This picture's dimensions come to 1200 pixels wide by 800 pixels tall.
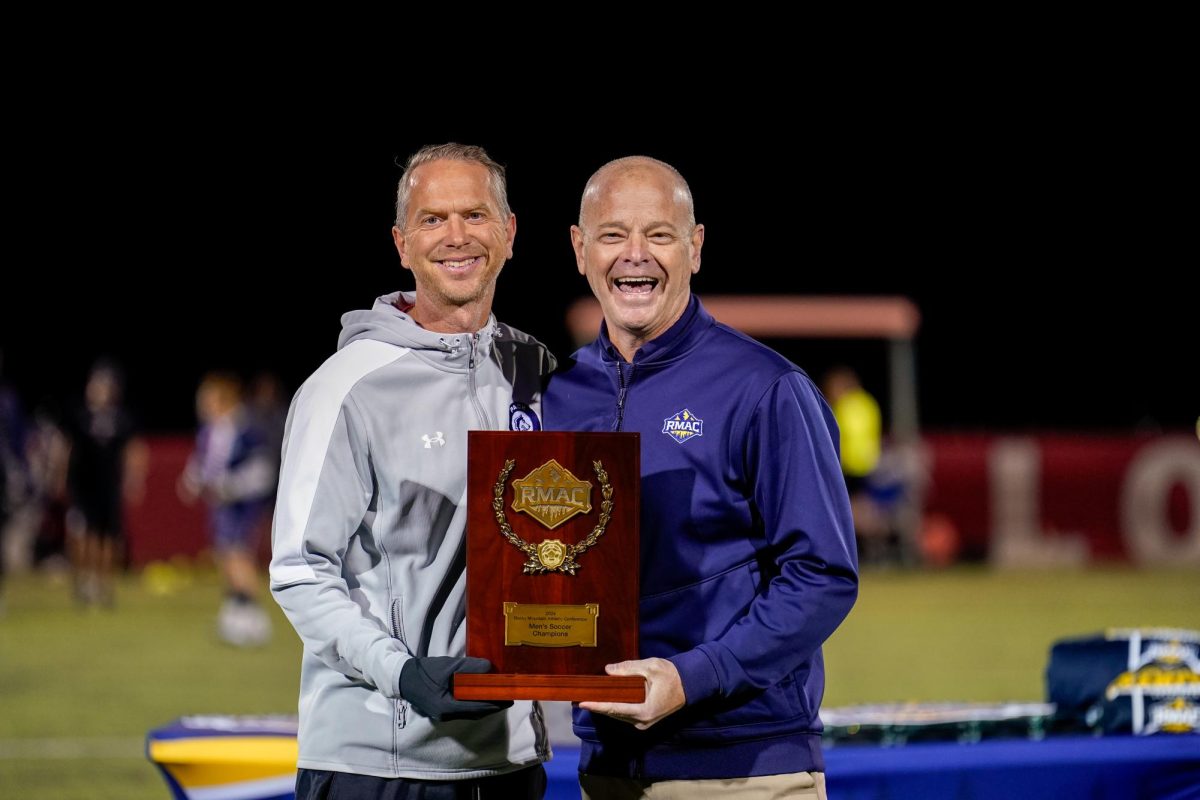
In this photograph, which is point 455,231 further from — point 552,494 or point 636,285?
point 552,494

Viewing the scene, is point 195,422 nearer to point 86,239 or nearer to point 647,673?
point 86,239

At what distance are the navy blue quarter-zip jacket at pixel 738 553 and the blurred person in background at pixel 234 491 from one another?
9123 millimetres

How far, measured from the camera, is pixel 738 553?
2.96 m

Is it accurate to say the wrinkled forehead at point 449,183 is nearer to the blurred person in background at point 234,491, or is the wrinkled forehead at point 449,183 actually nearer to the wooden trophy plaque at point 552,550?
the wooden trophy plaque at point 552,550

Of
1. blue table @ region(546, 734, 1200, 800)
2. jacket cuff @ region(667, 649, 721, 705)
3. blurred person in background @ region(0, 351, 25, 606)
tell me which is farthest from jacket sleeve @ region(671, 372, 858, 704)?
blurred person in background @ region(0, 351, 25, 606)

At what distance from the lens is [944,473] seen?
17.9 m

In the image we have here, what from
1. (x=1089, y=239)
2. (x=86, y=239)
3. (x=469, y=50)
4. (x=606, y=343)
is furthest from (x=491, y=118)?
(x=606, y=343)

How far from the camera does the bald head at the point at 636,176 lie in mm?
3070

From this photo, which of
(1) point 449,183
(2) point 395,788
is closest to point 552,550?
(2) point 395,788

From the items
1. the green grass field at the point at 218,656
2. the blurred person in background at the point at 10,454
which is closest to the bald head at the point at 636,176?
the green grass field at the point at 218,656

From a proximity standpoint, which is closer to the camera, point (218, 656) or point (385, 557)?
point (385, 557)

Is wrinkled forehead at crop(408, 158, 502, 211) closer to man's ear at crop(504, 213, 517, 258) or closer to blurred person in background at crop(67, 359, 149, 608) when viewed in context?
man's ear at crop(504, 213, 517, 258)

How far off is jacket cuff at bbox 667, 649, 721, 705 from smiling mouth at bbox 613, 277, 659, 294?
74cm

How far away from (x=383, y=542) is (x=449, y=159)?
78cm
